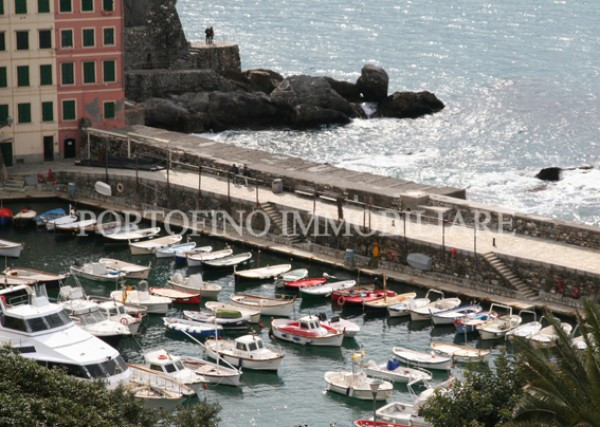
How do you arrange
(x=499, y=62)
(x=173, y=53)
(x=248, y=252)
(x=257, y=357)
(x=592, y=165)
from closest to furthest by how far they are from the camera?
(x=257, y=357)
(x=248, y=252)
(x=592, y=165)
(x=173, y=53)
(x=499, y=62)

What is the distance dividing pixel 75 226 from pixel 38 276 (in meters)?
7.60

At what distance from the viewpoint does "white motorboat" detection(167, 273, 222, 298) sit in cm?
6312

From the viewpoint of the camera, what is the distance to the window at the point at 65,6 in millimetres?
77688

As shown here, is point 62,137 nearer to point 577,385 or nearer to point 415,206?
point 415,206

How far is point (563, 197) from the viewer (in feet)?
268

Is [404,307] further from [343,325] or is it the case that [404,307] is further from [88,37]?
[88,37]

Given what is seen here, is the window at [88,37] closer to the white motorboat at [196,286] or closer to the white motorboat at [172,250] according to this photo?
the white motorboat at [172,250]

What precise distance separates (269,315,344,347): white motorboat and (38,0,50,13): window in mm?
25595

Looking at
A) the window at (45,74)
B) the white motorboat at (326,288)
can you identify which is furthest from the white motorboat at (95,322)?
the window at (45,74)

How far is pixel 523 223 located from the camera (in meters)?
66.3

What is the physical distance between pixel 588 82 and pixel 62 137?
53.4 meters

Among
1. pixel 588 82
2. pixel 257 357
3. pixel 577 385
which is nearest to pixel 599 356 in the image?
pixel 577 385

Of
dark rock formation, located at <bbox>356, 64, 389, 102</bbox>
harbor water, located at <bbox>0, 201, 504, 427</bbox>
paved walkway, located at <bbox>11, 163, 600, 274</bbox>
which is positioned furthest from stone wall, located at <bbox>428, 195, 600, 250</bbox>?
dark rock formation, located at <bbox>356, 64, 389, 102</bbox>

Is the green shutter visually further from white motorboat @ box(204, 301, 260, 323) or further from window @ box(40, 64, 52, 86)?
white motorboat @ box(204, 301, 260, 323)
